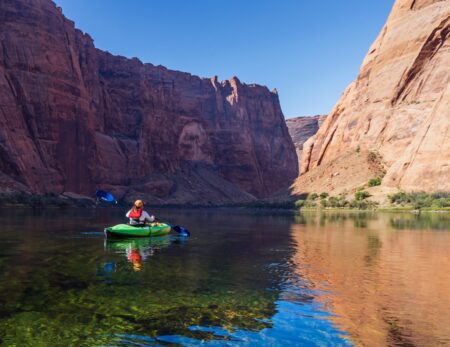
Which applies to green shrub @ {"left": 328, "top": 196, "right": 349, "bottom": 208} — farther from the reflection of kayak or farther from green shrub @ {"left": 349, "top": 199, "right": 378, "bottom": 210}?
the reflection of kayak

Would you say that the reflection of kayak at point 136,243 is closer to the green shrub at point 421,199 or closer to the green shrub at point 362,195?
the green shrub at point 421,199

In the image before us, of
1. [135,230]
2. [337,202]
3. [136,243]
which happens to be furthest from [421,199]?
[136,243]

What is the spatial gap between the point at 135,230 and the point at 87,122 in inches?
4600

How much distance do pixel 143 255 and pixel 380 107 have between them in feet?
313

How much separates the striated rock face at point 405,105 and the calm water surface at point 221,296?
2454 inches

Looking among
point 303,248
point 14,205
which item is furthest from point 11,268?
point 14,205

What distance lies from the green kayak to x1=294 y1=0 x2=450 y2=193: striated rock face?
60.7 metres

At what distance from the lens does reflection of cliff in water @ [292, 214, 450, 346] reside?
10.5m

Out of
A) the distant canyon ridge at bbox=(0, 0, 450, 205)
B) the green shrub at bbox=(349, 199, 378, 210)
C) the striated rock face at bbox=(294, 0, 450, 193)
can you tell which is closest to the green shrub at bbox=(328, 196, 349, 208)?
the green shrub at bbox=(349, 199, 378, 210)

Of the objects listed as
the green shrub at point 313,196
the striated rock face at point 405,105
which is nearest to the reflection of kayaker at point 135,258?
the striated rock face at point 405,105

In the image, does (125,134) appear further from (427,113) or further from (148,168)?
(427,113)

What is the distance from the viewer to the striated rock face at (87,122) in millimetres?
120688

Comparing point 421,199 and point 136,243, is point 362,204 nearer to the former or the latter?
point 421,199

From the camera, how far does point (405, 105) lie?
10125 cm
